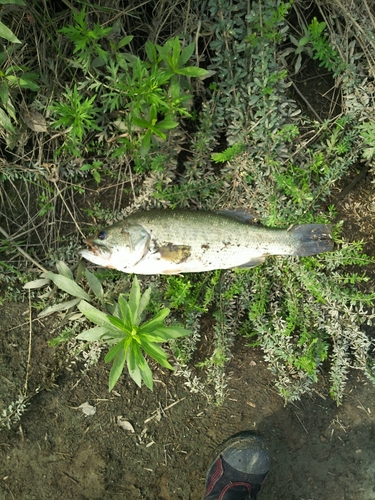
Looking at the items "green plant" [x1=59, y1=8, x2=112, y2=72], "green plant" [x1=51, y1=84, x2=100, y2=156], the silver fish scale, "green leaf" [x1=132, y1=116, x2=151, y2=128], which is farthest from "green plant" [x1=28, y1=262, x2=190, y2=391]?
"green plant" [x1=59, y1=8, x2=112, y2=72]

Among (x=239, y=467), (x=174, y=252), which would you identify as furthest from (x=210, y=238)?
(x=239, y=467)

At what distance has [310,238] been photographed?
10.2 feet

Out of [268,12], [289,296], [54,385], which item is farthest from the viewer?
[54,385]

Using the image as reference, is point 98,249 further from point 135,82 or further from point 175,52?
point 175,52

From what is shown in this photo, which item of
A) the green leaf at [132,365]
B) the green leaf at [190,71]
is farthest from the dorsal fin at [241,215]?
the green leaf at [132,365]

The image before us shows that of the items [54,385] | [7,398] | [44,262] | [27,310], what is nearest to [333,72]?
[44,262]

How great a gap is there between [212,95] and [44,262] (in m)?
1.86

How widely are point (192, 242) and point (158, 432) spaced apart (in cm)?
169

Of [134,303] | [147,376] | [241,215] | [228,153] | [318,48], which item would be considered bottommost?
[147,376]

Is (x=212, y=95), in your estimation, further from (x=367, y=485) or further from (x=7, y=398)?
(x=367, y=485)

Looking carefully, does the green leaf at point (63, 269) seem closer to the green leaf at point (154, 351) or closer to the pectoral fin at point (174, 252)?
the pectoral fin at point (174, 252)

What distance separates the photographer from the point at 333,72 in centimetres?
345

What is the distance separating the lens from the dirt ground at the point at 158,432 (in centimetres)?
350

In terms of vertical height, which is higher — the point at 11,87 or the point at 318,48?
the point at 318,48
